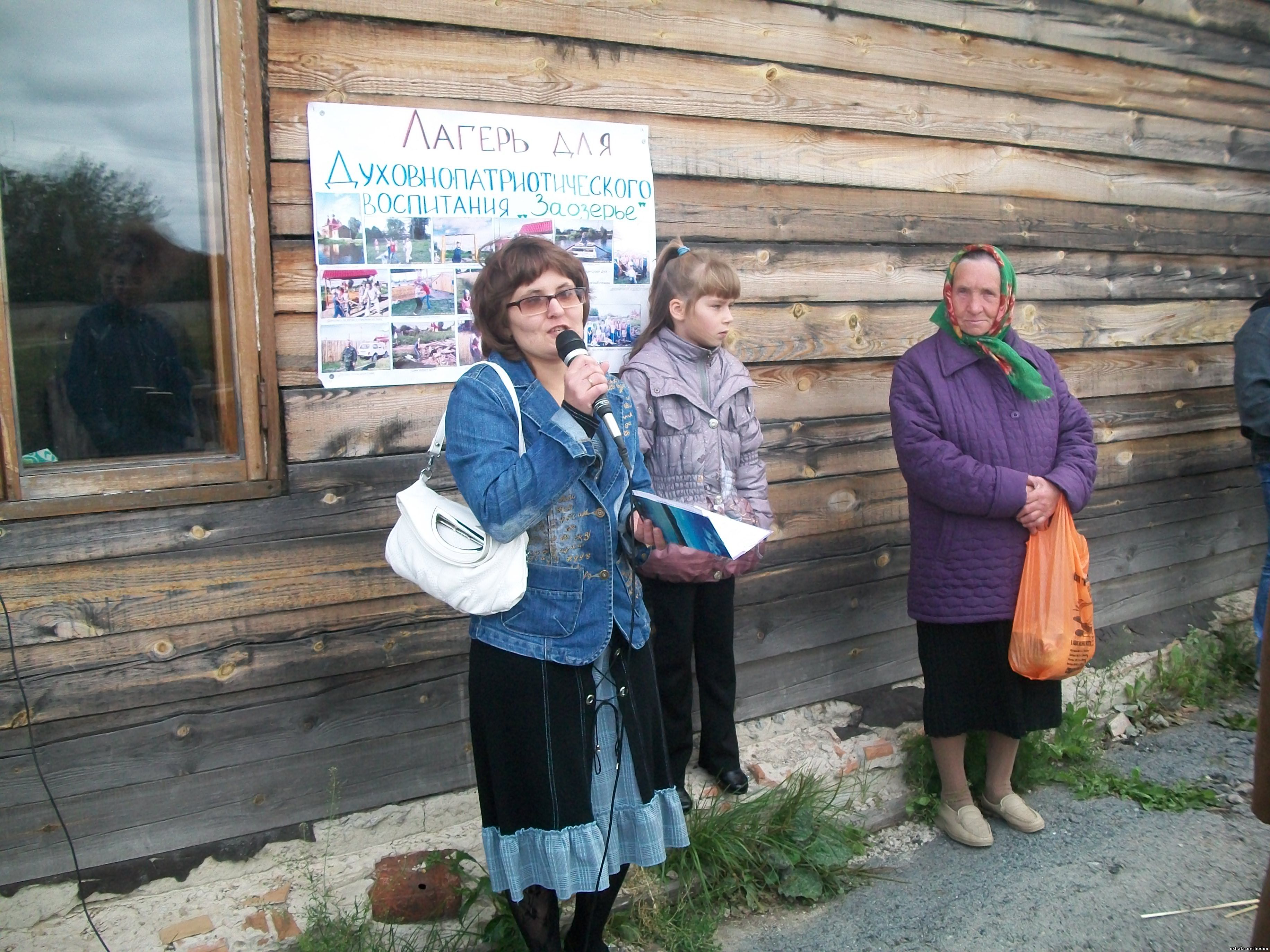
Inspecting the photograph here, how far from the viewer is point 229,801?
2.96 meters

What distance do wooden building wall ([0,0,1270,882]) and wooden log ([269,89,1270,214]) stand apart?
1 centimetres

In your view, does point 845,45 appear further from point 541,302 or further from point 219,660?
point 219,660

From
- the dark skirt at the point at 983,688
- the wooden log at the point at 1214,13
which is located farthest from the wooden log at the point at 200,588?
the wooden log at the point at 1214,13

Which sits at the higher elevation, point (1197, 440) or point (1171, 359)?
point (1171, 359)

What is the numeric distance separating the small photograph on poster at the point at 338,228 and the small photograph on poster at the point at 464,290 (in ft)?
0.99

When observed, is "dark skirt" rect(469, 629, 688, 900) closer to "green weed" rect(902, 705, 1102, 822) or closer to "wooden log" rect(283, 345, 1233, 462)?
"wooden log" rect(283, 345, 1233, 462)

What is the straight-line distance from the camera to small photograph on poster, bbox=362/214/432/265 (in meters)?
3.07

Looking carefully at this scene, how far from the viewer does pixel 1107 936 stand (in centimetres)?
318

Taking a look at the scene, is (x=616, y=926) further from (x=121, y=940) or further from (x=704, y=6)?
(x=704, y=6)

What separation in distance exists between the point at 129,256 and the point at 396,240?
0.73 metres

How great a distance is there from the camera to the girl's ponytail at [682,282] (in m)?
3.29

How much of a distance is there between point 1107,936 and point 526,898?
187cm

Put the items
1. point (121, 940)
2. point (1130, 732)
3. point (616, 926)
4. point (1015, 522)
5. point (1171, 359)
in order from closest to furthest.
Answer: point (121, 940), point (616, 926), point (1015, 522), point (1130, 732), point (1171, 359)

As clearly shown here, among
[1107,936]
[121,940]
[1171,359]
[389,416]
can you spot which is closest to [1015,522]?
[1107,936]
